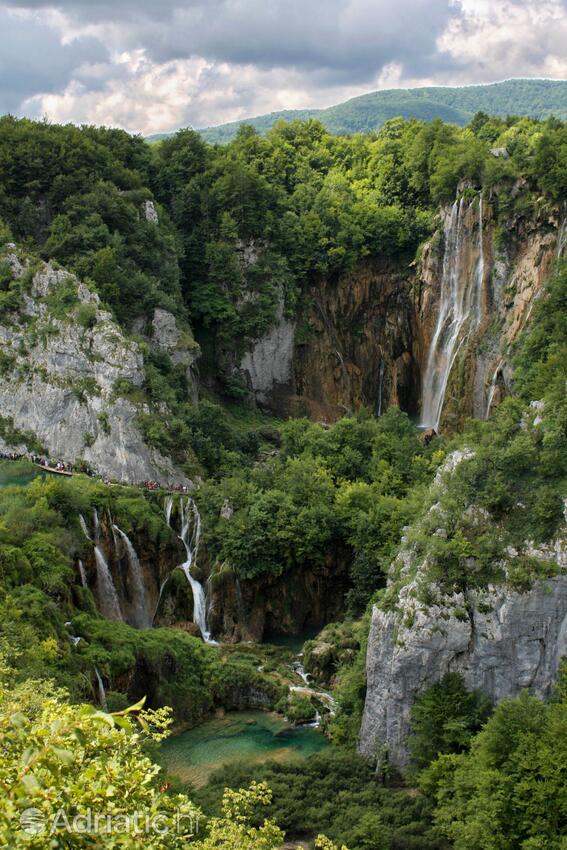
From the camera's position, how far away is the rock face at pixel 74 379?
38.3 metres

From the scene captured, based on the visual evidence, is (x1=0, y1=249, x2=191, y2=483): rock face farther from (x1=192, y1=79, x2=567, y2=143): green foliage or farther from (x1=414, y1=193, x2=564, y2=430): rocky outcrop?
(x1=192, y1=79, x2=567, y2=143): green foliage

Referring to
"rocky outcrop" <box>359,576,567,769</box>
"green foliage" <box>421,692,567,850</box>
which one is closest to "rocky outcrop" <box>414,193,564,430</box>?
"rocky outcrop" <box>359,576,567,769</box>

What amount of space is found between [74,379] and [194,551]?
38.7ft

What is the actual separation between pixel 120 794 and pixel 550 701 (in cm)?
1652

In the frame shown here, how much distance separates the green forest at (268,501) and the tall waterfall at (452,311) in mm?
2210

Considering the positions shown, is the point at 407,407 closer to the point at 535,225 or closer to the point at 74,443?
the point at 535,225

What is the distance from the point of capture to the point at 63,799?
6.09 m


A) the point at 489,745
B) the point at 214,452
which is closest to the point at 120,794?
the point at 489,745

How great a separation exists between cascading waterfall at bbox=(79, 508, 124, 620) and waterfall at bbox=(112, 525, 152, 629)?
984 mm

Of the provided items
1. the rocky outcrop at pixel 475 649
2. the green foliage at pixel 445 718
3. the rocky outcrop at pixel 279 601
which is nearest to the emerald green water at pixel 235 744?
the rocky outcrop at pixel 475 649

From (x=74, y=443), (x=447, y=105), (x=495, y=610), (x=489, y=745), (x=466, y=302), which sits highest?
(x=447, y=105)

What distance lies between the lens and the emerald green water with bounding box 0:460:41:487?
124 feet

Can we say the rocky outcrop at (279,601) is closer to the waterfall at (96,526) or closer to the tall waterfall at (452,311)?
the waterfall at (96,526)

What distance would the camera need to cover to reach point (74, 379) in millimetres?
40406
